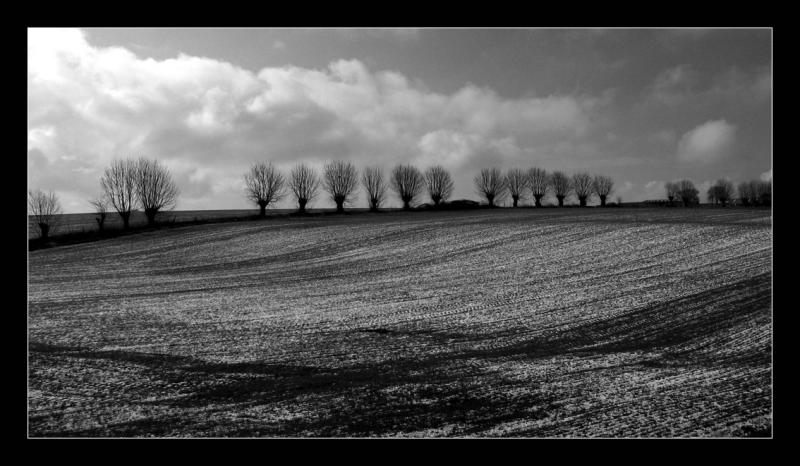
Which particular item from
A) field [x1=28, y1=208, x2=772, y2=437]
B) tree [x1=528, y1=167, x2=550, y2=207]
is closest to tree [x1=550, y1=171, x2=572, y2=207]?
tree [x1=528, y1=167, x2=550, y2=207]

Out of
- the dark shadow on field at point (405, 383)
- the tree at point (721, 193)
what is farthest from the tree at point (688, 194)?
the dark shadow on field at point (405, 383)

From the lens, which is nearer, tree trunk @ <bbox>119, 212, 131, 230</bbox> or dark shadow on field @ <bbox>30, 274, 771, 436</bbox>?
dark shadow on field @ <bbox>30, 274, 771, 436</bbox>

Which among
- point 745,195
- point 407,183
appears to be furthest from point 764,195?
point 407,183

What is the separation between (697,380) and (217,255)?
88.1 ft

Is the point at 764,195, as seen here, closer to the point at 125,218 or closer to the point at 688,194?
the point at 688,194

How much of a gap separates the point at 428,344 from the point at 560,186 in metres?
48.3

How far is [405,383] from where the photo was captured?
8117 millimetres

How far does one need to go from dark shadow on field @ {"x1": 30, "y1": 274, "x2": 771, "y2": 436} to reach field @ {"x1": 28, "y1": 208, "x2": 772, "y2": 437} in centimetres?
4

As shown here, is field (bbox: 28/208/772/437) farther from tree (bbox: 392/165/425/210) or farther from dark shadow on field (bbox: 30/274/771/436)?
tree (bbox: 392/165/425/210)

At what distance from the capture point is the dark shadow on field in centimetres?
655

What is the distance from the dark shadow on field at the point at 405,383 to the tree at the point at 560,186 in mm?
41657

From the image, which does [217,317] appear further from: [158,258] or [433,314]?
[158,258]

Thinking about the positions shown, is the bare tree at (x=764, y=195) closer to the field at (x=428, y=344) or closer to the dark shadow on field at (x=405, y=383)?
the field at (x=428, y=344)

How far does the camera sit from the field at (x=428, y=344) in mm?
6770
